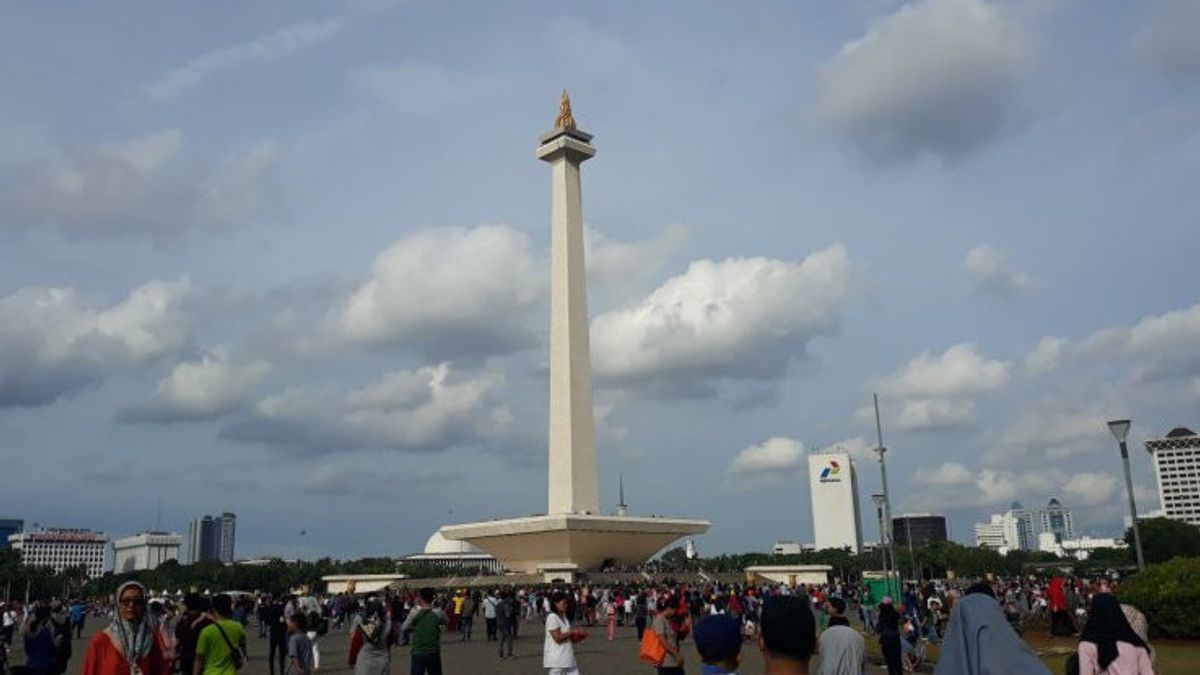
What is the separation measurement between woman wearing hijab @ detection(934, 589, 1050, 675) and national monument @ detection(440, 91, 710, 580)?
5641 centimetres

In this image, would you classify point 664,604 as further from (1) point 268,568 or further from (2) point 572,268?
(1) point 268,568

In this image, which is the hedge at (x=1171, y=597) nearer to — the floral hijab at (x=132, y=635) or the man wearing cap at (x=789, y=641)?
the man wearing cap at (x=789, y=641)

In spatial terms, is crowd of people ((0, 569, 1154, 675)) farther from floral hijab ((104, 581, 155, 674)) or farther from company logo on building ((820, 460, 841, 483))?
company logo on building ((820, 460, 841, 483))

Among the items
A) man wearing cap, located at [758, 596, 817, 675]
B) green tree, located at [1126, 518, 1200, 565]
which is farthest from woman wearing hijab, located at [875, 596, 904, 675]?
green tree, located at [1126, 518, 1200, 565]

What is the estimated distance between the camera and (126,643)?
6.52 m

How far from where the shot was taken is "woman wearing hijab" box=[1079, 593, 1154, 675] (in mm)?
6168

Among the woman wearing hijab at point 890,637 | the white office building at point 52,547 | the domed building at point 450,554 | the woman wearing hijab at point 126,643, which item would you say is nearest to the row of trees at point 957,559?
the domed building at point 450,554

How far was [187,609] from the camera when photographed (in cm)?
1134

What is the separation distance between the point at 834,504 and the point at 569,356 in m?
126

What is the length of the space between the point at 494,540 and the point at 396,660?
131 feet

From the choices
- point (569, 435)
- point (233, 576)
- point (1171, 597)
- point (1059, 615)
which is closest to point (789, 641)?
point (1171, 597)

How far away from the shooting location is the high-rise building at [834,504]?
17688 cm

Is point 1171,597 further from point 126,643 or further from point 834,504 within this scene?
point 834,504

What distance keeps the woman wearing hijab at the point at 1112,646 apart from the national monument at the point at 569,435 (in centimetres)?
5337
